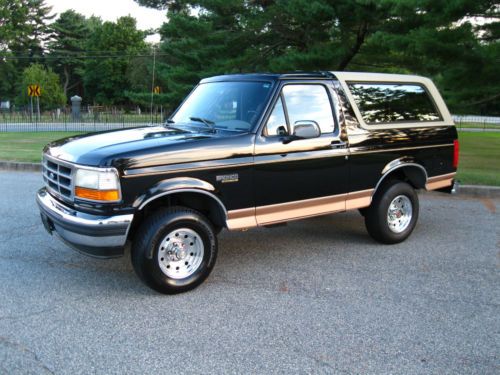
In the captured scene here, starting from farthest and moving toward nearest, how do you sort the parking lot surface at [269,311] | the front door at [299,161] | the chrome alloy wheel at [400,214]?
the chrome alloy wheel at [400,214]
the front door at [299,161]
the parking lot surface at [269,311]

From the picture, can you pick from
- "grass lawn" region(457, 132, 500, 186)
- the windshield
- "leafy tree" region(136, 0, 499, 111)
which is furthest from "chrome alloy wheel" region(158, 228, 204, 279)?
"leafy tree" region(136, 0, 499, 111)

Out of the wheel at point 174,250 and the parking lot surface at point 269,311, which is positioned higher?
the wheel at point 174,250

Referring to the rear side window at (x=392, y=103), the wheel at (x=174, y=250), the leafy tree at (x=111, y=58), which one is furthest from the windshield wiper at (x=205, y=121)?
the leafy tree at (x=111, y=58)

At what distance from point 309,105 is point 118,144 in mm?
2122

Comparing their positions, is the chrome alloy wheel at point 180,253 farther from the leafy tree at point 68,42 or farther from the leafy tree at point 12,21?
the leafy tree at point 68,42

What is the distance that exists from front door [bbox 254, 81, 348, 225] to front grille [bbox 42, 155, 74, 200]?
5.77 ft

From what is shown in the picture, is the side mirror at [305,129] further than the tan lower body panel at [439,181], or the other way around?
the tan lower body panel at [439,181]

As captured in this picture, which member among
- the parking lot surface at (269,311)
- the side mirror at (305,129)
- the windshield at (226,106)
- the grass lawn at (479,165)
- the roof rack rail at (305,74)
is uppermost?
the roof rack rail at (305,74)

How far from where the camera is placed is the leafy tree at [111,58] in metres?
77.6

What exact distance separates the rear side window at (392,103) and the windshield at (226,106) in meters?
1.29

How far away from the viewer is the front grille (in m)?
4.64

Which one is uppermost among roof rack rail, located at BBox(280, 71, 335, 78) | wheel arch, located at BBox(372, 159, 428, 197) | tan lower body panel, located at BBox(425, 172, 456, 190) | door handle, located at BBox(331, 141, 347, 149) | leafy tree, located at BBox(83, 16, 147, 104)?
leafy tree, located at BBox(83, 16, 147, 104)

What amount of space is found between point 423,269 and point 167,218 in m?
2.83

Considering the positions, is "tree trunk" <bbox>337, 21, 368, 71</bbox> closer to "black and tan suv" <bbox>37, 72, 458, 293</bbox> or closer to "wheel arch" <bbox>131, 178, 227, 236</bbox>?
"black and tan suv" <bbox>37, 72, 458, 293</bbox>
